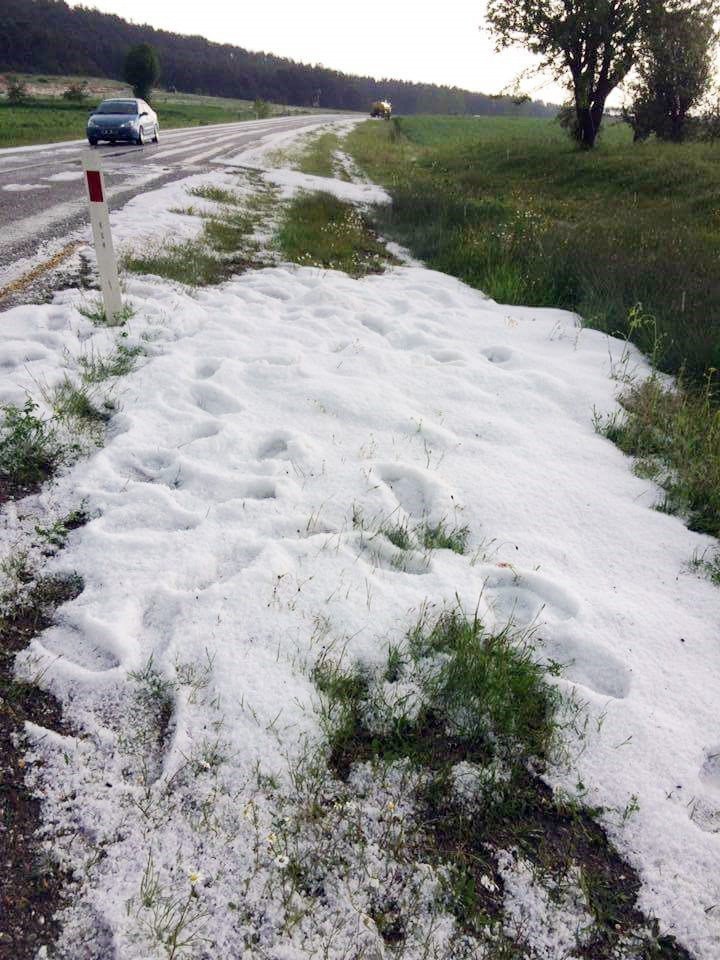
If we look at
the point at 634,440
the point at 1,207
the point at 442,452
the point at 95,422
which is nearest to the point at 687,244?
the point at 634,440

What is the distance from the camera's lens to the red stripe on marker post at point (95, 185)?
4.52 metres

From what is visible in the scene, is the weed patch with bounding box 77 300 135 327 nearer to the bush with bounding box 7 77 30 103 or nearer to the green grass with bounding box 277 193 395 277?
the green grass with bounding box 277 193 395 277

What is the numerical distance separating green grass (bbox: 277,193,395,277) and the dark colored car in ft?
37.8

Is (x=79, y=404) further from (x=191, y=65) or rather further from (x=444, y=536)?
(x=191, y=65)

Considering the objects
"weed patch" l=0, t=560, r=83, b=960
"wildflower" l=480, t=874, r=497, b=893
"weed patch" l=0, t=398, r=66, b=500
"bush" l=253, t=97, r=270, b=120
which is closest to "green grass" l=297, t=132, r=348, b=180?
"weed patch" l=0, t=398, r=66, b=500

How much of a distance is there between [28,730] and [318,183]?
15221 millimetres

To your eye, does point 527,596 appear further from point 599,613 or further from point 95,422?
point 95,422

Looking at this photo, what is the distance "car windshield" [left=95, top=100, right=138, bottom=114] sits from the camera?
20.4 meters

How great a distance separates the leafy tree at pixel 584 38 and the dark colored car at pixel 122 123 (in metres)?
12.2

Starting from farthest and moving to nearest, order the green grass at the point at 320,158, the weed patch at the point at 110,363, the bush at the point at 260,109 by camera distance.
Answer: the bush at the point at 260,109
the green grass at the point at 320,158
the weed patch at the point at 110,363

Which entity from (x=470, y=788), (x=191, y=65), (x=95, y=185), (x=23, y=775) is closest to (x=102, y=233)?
(x=95, y=185)

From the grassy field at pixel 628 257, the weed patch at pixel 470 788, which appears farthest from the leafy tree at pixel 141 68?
the weed patch at pixel 470 788

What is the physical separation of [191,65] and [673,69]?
389 ft

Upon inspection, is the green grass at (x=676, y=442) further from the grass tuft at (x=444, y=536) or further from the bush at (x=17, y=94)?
the bush at (x=17, y=94)
